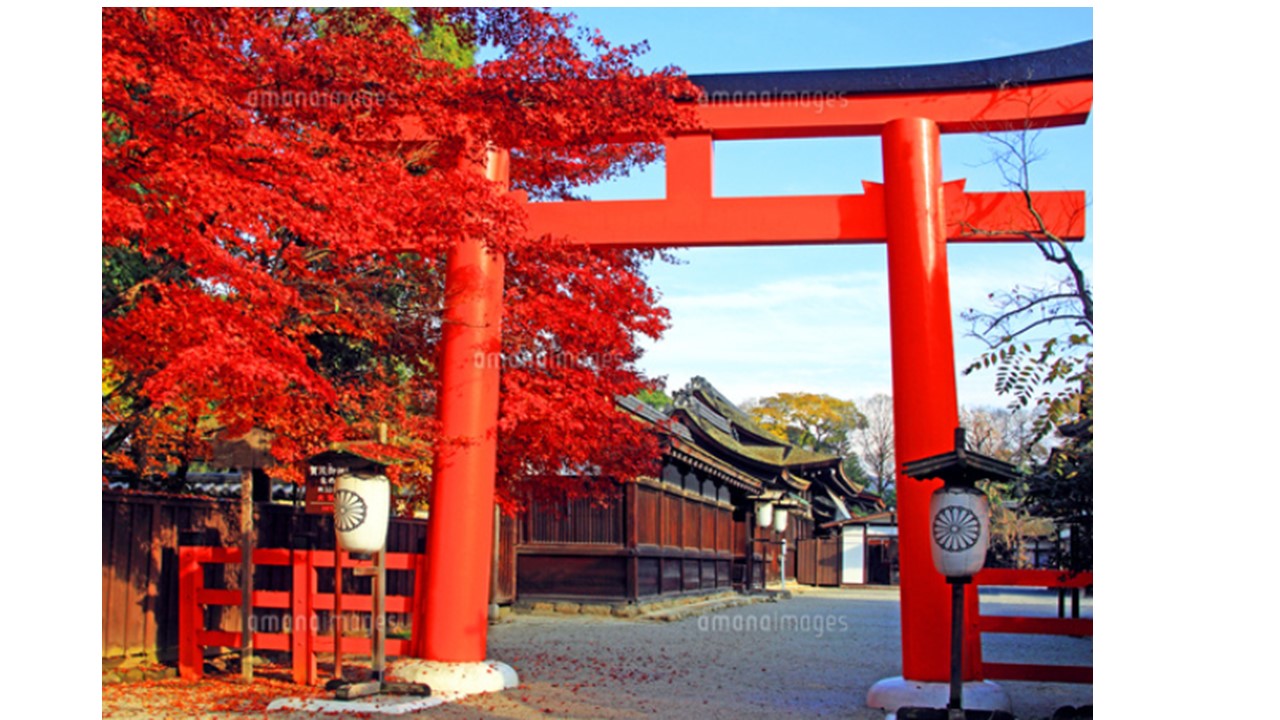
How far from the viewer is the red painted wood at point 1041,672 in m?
9.06

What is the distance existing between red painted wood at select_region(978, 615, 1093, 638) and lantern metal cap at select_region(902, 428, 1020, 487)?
182 centimetres

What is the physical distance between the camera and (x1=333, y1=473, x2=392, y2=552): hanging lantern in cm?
874

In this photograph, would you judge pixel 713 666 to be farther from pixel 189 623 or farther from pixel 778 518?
pixel 778 518

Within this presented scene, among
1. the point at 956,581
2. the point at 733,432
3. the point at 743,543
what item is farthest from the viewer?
the point at 733,432

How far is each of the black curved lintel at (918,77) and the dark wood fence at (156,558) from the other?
5.63m

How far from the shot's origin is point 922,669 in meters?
8.91

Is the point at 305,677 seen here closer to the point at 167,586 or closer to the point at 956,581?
the point at 167,586

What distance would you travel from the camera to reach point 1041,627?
9.06 m

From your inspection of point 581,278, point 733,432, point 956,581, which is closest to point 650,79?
point 581,278

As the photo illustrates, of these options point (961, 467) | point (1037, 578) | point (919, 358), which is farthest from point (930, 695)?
point (919, 358)

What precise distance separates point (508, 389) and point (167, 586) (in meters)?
3.85

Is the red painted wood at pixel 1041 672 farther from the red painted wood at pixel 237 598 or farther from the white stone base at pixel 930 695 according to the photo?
the red painted wood at pixel 237 598

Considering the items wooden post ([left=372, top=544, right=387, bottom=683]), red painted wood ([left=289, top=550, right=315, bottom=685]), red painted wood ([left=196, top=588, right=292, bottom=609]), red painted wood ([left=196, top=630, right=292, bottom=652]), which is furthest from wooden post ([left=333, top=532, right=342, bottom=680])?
red painted wood ([left=196, top=630, right=292, bottom=652])

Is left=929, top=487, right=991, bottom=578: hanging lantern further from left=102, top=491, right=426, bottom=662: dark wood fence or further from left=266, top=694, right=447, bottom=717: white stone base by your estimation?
left=102, top=491, right=426, bottom=662: dark wood fence
